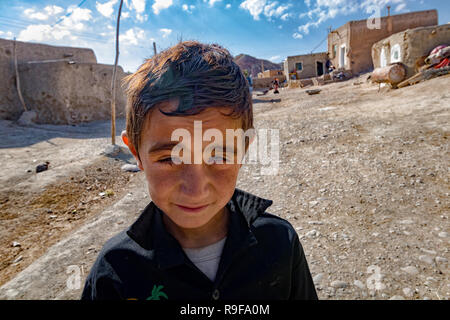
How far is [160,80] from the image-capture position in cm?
85

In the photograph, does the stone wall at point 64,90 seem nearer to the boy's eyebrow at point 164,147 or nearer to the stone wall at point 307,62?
the boy's eyebrow at point 164,147

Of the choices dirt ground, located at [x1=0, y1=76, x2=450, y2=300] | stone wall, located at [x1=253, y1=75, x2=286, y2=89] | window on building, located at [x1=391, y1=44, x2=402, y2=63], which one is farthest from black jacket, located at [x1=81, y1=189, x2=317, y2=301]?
stone wall, located at [x1=253, y1=75, x2=286, y2=89]

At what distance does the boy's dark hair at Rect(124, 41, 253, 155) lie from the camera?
0.84 m

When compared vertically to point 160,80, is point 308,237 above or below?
below

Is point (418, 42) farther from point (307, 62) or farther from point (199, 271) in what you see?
point (307, 62)

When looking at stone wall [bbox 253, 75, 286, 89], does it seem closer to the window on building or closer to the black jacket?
the window on building

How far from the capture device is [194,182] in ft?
2.73

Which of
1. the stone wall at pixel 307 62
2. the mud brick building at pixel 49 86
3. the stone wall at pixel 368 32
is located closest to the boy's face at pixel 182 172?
the mud brick building at pixel 49 86

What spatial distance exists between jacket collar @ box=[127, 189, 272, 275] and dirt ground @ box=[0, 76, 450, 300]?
105 centimetres

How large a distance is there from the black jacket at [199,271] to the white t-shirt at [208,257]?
0.17 feet

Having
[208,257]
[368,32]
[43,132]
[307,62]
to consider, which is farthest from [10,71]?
[307,62]
